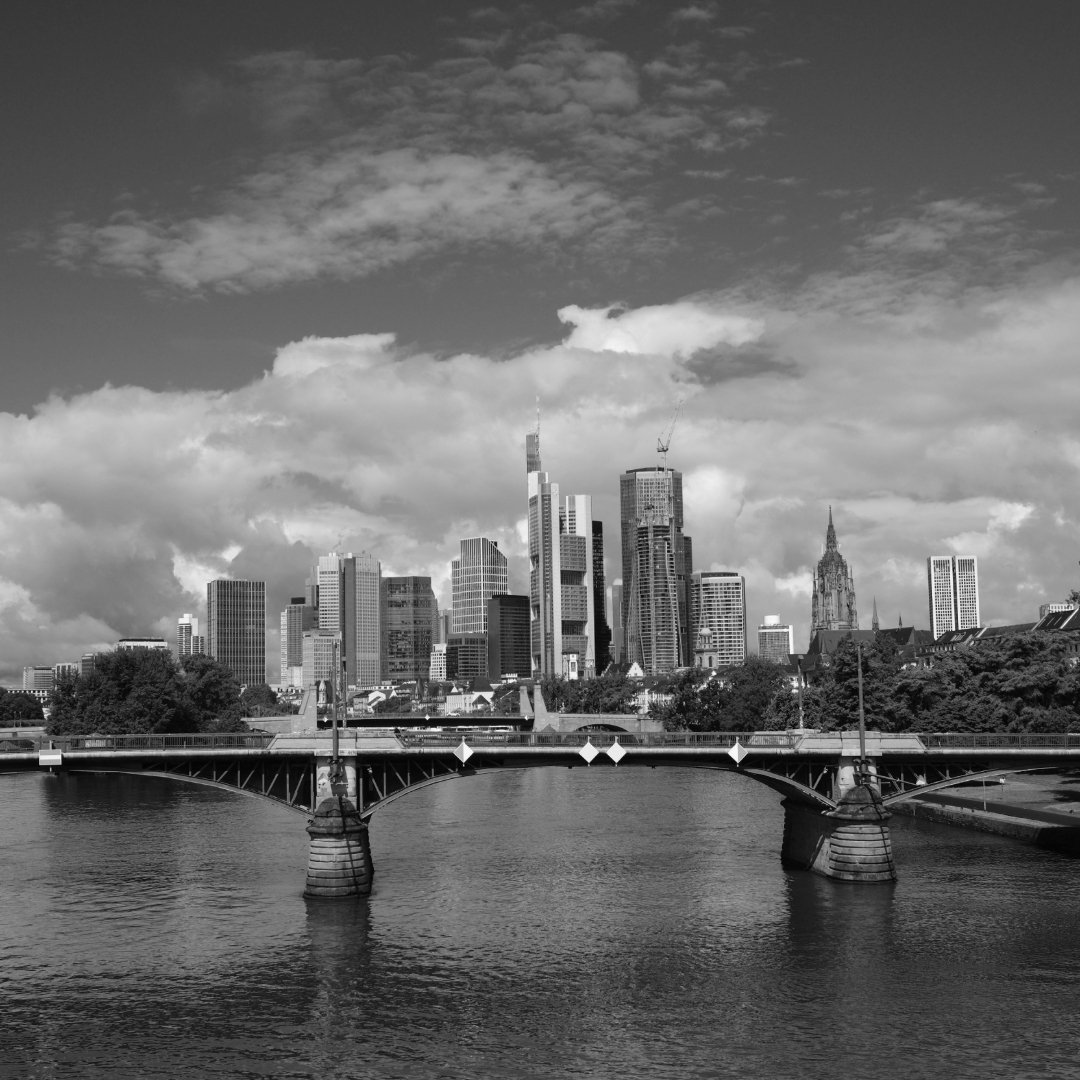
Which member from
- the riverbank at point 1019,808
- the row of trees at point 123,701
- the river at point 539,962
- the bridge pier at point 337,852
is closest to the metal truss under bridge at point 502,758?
the bridge pier at point 337,852

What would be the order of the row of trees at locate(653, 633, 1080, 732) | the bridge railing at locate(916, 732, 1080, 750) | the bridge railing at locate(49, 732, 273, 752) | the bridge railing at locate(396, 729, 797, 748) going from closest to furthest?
1. the bridge railing at locate(49, 732, 273, 752)
2. the bridge railing at locate(916, 732, 1080, 750)
3. the bridge railing at locate(396, 729, 797, 748)
4. the row of trees at locate(653, 633, 1080, 732)

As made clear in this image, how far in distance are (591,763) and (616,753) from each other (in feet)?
6.32

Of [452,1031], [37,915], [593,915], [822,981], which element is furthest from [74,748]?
[822,981]

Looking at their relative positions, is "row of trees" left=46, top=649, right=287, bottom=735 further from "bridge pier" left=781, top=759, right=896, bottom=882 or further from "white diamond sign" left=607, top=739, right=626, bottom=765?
"bridge pier" left=781, top=759, right=896, bottom=882

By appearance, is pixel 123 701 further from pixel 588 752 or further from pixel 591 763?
pixel 588 752

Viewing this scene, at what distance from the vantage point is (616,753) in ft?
302

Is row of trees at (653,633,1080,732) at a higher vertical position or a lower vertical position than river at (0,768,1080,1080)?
higher

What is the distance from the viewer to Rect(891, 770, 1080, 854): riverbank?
101688 mm

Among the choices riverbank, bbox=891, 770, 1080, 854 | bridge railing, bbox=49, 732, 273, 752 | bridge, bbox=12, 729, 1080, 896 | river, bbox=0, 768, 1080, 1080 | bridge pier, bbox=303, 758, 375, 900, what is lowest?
river, bbox=0, 768, 1080, 1080

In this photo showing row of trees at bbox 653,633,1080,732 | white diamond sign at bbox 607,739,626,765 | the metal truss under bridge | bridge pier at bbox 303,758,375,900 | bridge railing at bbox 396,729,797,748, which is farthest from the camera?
row of trees at bbox 653,633,1080,732

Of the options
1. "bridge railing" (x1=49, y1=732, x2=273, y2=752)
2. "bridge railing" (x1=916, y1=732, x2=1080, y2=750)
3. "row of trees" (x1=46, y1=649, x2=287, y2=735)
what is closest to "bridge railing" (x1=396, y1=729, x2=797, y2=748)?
"bridge railing" (x1=49, y1=732, x2=273, y2=752)

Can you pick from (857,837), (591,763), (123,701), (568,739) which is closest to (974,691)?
(857,837)

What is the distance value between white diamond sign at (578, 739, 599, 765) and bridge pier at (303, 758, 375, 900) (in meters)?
15.1

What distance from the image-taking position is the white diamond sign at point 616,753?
92.1 meters
